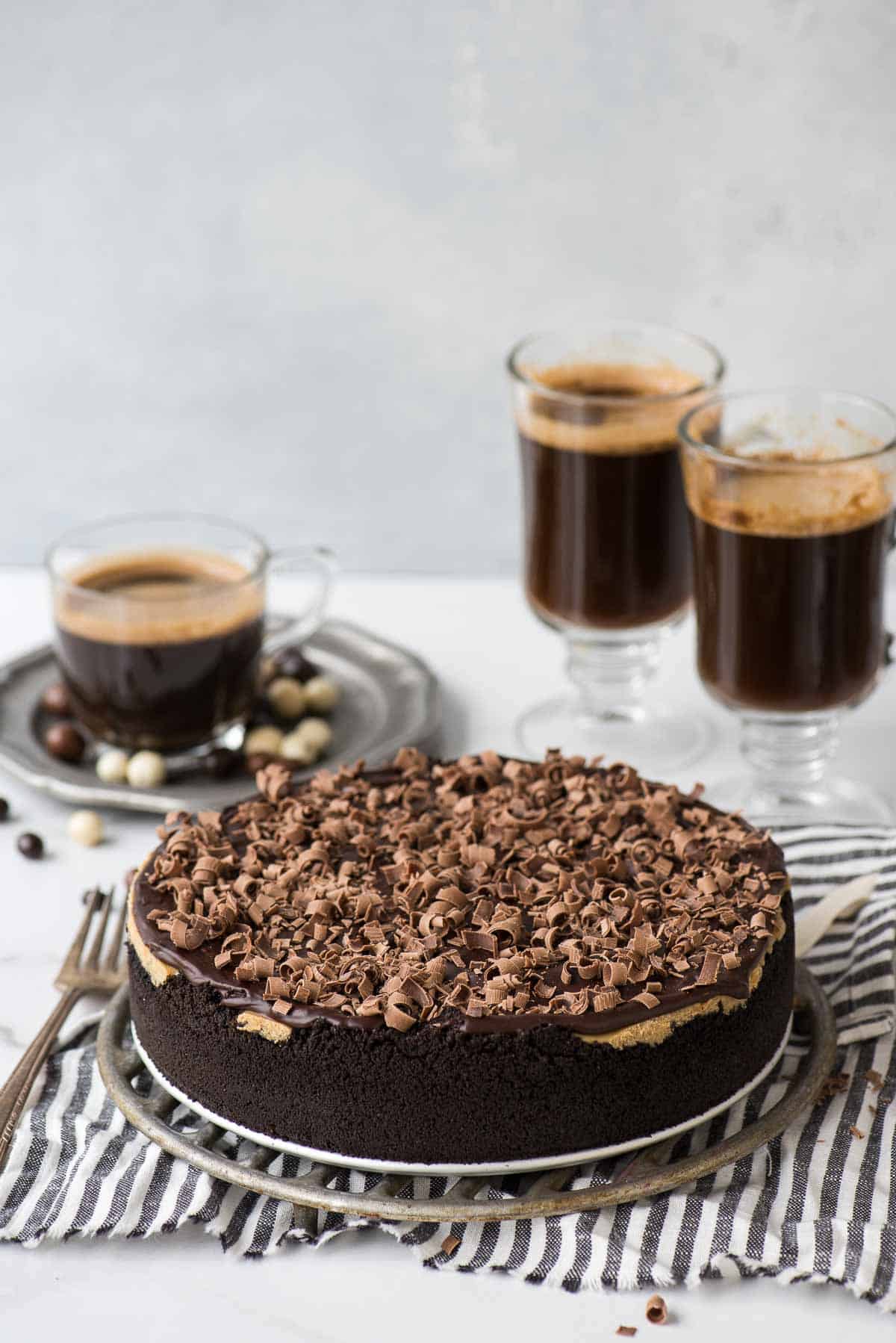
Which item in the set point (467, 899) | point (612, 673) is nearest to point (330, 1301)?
point (467, 899)

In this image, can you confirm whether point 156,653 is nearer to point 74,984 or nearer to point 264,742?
point 264,742

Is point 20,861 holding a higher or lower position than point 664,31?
lower

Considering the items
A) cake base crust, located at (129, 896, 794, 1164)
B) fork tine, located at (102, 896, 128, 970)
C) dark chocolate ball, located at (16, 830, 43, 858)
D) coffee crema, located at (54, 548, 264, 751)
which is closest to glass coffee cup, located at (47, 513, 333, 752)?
coffee crema, located at (54, 548, 264, 751)

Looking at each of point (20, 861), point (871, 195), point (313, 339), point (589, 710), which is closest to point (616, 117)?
point (871, 195)

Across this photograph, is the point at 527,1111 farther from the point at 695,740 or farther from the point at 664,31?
the point at 664,31

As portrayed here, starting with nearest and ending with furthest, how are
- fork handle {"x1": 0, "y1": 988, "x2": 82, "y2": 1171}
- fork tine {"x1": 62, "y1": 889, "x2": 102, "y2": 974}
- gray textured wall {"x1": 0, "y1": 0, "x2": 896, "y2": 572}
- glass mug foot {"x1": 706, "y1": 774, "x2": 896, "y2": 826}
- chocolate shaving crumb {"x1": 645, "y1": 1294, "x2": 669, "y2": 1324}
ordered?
chocolate shaving crumb {"x1": 645, "y1": 1294, "x2": 669, "y2": 1324}
fork handle {"x1": 0, "y1": 988, "x2": 82, "y2": 1171}
fork tine {"x1": 62, "y1": 889, "x2": 102, "y2": 974}
glass mug foot {"x1": 706, "y1": 774, "x2": 896, "y2": 826}
gray textured wall {"x1": 0, "y1": 0, "x2": 896, "y2": 572}

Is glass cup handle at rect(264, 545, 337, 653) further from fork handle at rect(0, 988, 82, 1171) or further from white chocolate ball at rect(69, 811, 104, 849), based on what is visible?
fork handle at rect(0, 988, 82, 1171)

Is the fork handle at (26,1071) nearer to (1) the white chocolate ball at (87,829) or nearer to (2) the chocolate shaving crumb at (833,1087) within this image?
(1) the white chocolate ball at (87,829)
